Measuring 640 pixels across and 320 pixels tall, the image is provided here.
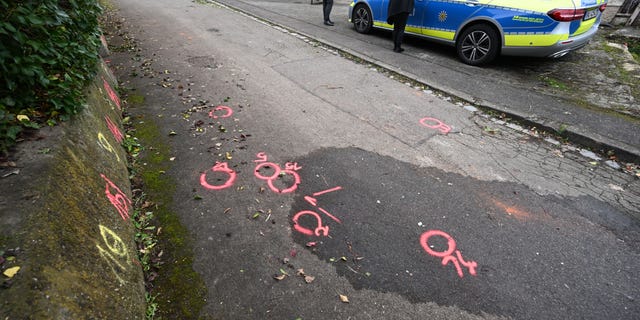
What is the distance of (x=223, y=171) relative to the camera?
3.67 m

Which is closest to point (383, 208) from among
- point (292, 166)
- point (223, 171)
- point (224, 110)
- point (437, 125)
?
point (292, 166)

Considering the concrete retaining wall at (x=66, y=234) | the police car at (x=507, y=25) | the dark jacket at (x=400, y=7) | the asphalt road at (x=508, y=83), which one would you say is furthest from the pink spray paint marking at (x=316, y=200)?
the dark jacket at (x=400, y=7)

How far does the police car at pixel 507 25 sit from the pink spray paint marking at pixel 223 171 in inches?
241

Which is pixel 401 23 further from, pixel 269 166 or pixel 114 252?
pixel 114 252

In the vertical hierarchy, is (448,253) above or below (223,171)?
below

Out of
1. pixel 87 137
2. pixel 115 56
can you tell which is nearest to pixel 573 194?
pixel 87 137

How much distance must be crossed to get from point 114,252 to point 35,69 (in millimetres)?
1515

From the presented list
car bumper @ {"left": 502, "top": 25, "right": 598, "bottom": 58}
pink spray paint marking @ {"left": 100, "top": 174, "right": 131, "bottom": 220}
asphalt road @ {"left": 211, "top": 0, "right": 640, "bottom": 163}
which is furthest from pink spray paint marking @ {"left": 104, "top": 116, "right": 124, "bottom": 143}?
car bumper @ {"left": 502, "top": 25, "right": 598, "bottom": 58}

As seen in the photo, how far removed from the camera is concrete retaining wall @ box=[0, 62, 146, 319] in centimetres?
153

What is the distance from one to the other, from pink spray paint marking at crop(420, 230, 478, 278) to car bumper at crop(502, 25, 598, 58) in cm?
519

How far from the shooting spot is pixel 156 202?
3.20 meters

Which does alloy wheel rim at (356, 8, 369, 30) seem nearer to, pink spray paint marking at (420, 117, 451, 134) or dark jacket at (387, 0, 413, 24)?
dark jacket at (387, 0, 413, 24)

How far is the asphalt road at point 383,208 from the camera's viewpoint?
2455 mm

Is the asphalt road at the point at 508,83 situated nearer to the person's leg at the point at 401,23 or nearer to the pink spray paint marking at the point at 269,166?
the person's leg at the point at 401,23
